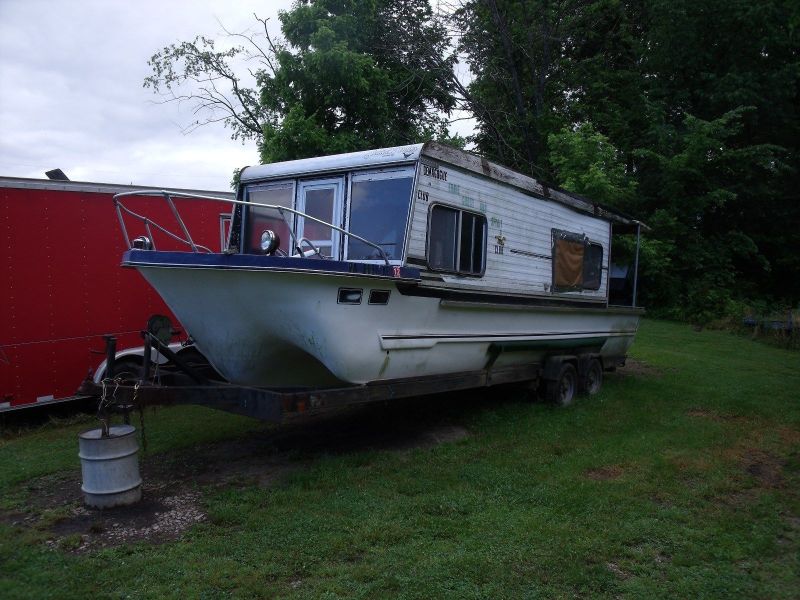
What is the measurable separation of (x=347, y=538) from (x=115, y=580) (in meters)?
1.46

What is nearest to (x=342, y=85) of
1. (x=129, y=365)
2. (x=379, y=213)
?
(x=129, y=365)

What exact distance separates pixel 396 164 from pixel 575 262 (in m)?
4.06

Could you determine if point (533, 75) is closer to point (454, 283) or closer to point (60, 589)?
point (454, 283)

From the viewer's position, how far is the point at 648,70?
23.6 metres

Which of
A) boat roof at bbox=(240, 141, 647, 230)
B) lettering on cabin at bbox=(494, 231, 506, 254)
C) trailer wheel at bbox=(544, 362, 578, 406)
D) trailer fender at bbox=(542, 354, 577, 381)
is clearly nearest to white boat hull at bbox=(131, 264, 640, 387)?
lettering on cabin at bbox=(494, 231, 506, 254)

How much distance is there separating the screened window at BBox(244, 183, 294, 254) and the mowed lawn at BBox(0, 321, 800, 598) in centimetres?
211

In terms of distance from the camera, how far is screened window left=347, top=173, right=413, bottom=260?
6.34m

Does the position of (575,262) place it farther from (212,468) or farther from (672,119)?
(672,119)

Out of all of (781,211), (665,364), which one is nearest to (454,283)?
(665,364)

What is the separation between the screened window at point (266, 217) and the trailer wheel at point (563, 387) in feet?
13.3

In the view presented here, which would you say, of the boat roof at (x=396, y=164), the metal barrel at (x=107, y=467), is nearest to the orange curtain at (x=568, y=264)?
the boat roof at (x=396, y=164)

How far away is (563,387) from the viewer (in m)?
9.23

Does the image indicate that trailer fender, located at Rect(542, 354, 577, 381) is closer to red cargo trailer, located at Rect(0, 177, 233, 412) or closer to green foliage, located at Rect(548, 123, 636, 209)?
red cargo trailer, located at Rect(0, 177, 233, 412)

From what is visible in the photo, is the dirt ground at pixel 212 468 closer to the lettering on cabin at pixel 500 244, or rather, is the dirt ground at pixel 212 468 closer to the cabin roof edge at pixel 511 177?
the lettering on cabin at pixel 500 244
